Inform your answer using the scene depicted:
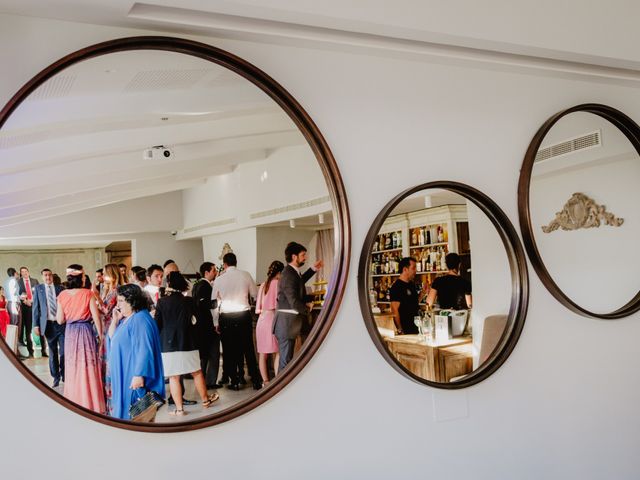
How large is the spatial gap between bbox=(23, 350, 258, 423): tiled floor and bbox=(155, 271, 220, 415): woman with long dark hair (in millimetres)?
14

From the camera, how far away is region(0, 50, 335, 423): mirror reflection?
1.51 metres

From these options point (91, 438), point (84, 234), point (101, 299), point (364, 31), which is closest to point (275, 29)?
point (364, 31)

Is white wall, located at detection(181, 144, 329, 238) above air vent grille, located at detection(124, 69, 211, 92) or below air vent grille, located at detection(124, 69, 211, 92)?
below

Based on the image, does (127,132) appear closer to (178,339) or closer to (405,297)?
(178,339)

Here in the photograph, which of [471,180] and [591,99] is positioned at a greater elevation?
[591,99]

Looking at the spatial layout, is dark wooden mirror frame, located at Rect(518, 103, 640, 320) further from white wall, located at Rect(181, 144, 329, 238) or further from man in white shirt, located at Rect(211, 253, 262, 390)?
man in white shirt, located at Rect(211, 253, 262, 390)

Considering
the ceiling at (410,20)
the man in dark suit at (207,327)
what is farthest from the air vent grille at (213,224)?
the ceiling at (410,20)

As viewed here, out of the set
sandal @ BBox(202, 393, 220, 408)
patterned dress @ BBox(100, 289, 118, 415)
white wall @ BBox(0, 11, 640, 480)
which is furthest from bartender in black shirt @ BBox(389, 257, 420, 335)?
patterned dress @ BBox(100, 289, 118, 415)

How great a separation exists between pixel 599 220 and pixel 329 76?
127cm

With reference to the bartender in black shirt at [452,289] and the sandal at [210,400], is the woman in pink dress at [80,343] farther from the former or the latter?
the bartender in black shirt at [452,289]

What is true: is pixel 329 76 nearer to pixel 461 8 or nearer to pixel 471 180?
pixel 461 8

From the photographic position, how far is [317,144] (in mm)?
1869

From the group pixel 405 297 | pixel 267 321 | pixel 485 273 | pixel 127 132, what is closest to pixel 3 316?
pixel 127 132

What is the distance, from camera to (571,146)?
2.35m
